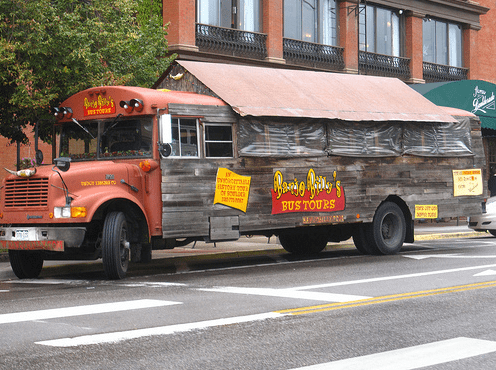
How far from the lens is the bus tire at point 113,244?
11070 millimetres

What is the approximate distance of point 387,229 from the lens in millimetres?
15648

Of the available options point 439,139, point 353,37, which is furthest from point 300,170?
point 353,37

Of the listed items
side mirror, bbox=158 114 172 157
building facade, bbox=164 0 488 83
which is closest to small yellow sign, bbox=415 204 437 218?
side mirror, bbox=158 114 172 157

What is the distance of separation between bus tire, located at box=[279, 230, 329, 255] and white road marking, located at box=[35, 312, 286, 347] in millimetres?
8248

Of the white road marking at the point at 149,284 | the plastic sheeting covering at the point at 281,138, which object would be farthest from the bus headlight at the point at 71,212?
the plastic sheeting covering at the point at 281,138

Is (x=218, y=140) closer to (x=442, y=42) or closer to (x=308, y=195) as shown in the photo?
(x=308, y=195)

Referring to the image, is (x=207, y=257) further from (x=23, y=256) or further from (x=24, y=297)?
(x=24, y=297)

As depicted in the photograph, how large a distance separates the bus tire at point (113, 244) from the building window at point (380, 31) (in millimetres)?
22639

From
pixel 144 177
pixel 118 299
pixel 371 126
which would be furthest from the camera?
pixel 371 126

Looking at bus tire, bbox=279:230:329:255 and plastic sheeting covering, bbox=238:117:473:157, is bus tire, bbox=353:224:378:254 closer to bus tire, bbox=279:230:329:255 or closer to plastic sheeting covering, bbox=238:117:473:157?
bus tire, bbox=279:230:329:255

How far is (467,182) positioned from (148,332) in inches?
445

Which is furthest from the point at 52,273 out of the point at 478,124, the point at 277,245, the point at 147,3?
the point at 147,3

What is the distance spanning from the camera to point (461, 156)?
16531 mm

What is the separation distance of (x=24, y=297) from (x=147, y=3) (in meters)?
16.8
